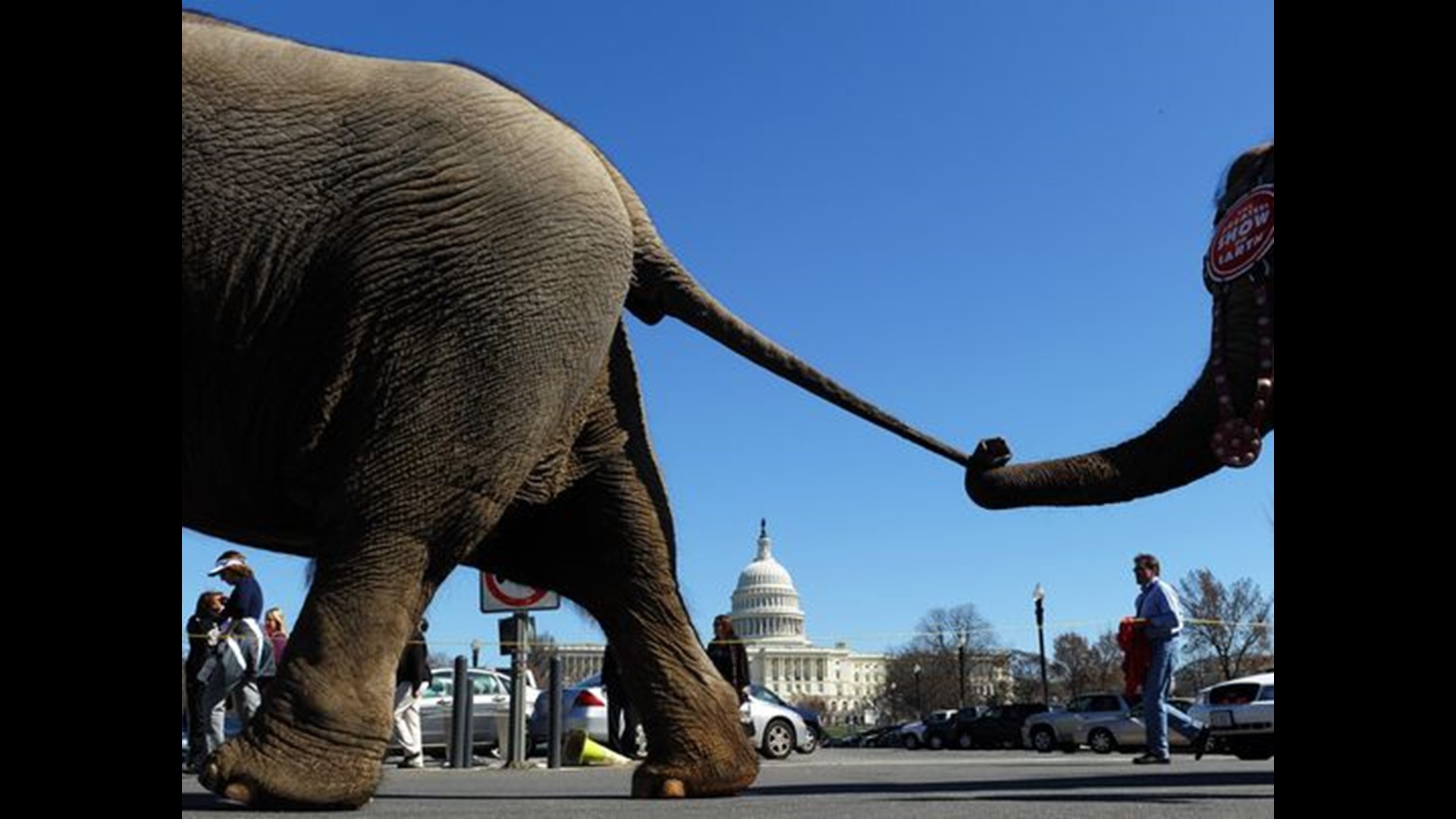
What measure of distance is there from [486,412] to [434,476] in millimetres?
250

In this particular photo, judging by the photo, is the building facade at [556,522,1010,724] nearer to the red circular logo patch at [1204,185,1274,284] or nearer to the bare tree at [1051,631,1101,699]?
the bare tree at [1051,631,1101,699]

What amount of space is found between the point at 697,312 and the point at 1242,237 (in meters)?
2.29

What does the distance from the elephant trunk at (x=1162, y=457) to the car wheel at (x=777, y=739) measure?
47.9 feet

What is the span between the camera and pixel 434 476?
184 inches

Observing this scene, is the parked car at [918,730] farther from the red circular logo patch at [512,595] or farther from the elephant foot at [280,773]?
the elephant foot at [280,773]

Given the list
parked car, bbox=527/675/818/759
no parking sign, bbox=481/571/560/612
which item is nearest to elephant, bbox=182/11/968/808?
no parking sign, bbox=481/571/560/612

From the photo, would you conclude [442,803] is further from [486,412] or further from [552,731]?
[552,731]

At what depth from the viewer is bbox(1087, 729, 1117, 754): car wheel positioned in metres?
36.6

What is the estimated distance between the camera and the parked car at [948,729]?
50.0 meters

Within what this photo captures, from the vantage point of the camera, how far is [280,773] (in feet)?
14.4

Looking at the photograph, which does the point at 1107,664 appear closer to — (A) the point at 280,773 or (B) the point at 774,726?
(B) the point at 774,726

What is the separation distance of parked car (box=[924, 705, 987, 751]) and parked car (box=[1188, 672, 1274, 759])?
32.5 meters

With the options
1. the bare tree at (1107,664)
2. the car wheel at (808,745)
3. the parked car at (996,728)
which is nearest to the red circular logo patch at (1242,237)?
the car wheel at (808,745)
